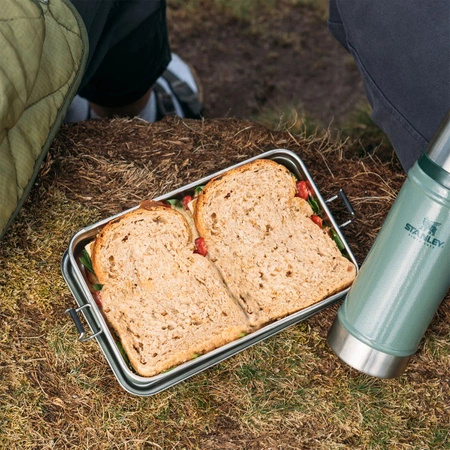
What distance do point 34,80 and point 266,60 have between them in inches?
61.1

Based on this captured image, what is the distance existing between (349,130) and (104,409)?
4.62ft

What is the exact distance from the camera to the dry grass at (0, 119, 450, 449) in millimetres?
1837

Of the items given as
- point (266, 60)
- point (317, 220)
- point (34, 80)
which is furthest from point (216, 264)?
point (266, 60)

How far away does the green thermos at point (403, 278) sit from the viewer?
1.36 metres

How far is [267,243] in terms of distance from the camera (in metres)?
1.78

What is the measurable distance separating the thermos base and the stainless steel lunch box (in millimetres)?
103

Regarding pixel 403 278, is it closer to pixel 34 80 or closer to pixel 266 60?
pixel 34 80

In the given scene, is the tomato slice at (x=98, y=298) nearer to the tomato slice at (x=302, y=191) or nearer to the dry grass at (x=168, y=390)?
the dry grass at (x=168, y=390)

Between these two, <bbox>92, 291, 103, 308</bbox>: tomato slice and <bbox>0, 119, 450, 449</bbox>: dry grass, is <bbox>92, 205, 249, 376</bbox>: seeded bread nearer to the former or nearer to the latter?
<bbox>92, 291, 103, 308</bbox>: tomato slice

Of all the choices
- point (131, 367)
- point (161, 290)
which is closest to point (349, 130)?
point (161, 290)

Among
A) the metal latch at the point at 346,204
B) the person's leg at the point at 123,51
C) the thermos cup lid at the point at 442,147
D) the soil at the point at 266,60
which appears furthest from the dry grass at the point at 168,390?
the soil at the point at 266,60

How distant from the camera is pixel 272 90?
2.79 metres

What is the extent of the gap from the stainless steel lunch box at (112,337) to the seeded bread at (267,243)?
1.5 inches

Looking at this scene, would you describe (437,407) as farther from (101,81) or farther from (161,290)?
(101,81)
